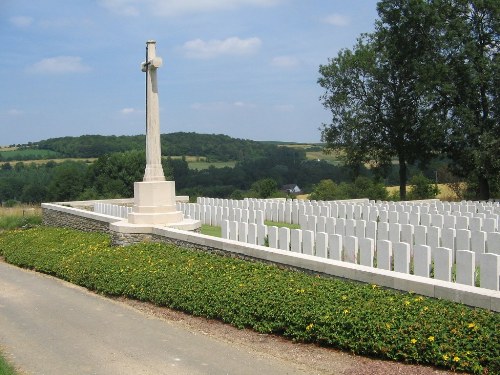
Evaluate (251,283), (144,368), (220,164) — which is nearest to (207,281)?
(251,283)

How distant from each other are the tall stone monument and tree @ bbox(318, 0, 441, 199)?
1744 centimetres

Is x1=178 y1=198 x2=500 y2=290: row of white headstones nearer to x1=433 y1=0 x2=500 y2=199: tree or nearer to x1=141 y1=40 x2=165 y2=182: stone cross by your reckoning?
x1=141 y1=40 x2=165 y2=182: stone cross

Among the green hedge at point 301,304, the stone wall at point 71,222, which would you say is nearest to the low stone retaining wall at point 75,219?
the stone wall at point 71,222

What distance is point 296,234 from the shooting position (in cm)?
995

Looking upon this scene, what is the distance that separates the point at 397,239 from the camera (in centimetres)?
1043

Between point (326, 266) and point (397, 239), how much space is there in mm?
3295

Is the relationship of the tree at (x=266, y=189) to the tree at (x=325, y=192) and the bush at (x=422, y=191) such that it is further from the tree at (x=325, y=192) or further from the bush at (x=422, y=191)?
the bush at (x=422, y=191)

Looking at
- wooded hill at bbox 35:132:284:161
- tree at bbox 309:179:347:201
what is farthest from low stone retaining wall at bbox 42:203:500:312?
wooded hill at bbox 35:132:284:161

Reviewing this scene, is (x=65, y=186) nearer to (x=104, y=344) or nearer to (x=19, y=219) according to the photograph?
(x=19, y=219)

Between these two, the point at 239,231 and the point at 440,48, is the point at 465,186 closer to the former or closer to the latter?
the point at 440,48

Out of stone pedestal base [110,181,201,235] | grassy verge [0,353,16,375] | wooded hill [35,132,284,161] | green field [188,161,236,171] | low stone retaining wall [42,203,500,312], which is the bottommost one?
grassy verge [0,353,16,375]

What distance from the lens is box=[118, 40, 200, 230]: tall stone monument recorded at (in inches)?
488

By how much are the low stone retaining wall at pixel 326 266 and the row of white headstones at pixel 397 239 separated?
0.88m

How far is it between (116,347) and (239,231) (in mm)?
5270
